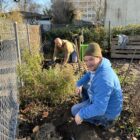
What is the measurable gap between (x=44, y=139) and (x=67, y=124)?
2.01 feet

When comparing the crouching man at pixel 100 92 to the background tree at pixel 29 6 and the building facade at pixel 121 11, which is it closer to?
the building facade at pixel 121 11

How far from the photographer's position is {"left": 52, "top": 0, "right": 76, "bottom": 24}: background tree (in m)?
38.7

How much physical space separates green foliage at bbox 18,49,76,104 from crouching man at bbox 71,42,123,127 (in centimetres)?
140

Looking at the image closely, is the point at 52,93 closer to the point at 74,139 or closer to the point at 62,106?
the point at 62,106

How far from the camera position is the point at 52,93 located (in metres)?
6.14

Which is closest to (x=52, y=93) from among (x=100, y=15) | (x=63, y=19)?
(x=63, y=19)

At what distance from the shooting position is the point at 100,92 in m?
4.19

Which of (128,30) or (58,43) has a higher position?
(58,43)

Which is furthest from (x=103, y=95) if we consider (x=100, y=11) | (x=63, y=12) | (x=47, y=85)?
(x=100, y=11)

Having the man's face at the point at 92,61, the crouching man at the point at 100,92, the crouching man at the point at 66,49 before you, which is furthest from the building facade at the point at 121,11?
the man's face at the point at 92,61

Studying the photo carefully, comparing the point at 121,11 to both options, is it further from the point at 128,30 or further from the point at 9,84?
the point at 9,84

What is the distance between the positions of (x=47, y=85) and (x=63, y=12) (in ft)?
109

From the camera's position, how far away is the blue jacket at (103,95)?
4.17 metres

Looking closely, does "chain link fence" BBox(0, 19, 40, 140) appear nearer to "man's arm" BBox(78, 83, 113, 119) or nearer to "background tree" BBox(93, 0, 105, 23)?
"man's arm" BBox(78, 83, 113, 119)
